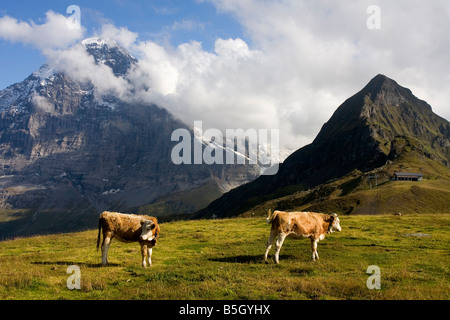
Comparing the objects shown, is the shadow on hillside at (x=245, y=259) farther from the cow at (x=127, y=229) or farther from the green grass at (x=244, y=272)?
the cow at (x=127, y=229)

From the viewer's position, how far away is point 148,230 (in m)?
23.3

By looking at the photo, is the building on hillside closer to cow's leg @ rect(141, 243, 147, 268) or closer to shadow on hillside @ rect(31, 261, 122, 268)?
cow's leg @ rect(141, 243, 147, 268)

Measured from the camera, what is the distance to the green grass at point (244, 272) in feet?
50.9

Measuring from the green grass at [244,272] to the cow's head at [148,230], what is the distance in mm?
1923

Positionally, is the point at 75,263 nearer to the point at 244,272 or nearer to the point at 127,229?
the point at 127,229

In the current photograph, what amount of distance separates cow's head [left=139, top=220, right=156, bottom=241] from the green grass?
6.31 feet

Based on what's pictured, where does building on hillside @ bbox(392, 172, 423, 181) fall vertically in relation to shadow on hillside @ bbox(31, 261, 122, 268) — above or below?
above

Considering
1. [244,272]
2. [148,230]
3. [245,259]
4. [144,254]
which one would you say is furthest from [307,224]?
[144,254]

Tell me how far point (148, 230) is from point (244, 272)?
24.2ft

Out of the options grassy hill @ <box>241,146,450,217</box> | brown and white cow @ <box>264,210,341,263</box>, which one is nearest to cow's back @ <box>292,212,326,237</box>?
brown and white cow @ <box>264,210,341,263</box>

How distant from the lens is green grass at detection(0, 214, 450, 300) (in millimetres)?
15523

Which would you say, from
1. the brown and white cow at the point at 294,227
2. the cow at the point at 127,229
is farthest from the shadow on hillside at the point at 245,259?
the cow at the point at 127,229
